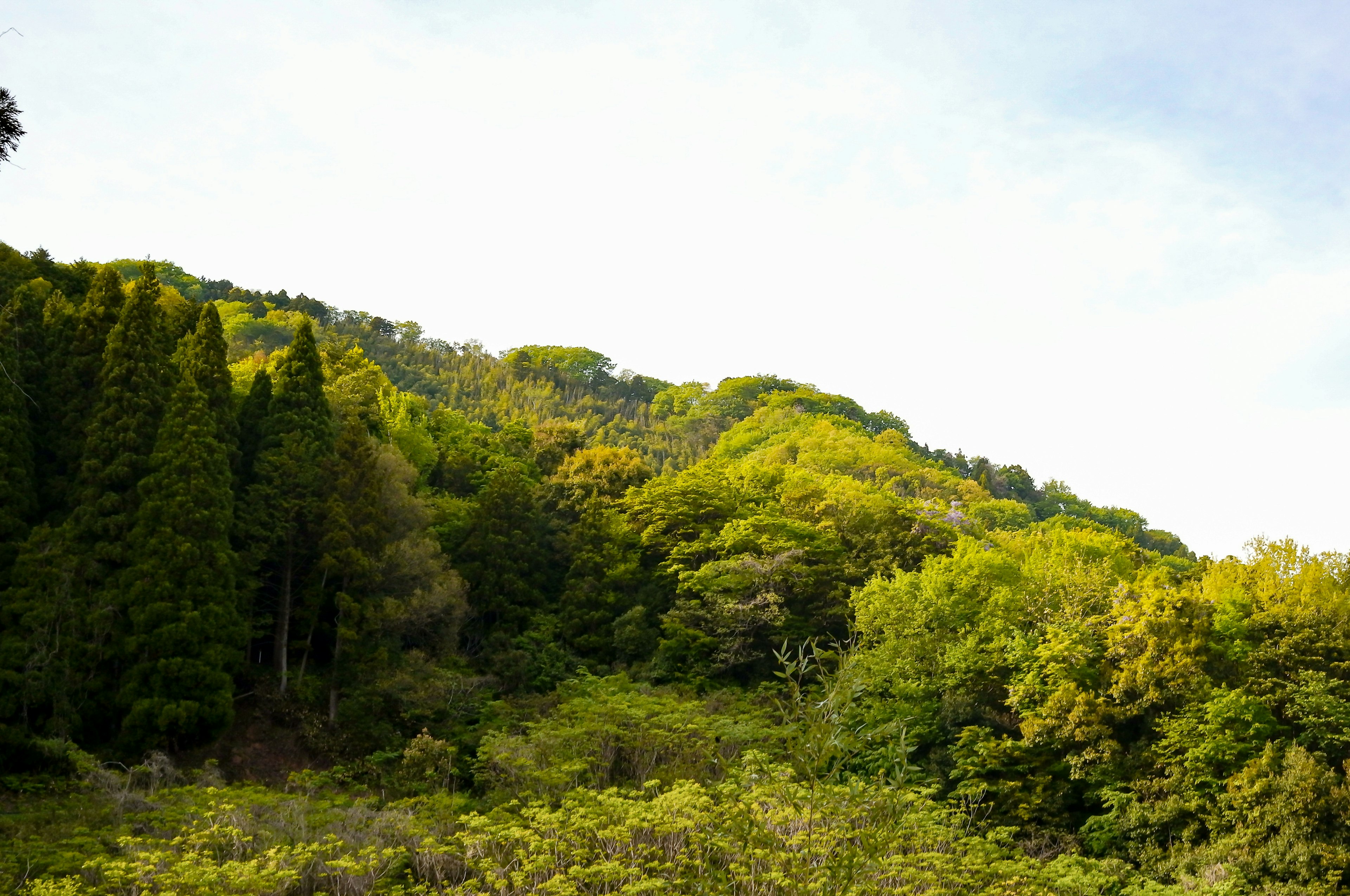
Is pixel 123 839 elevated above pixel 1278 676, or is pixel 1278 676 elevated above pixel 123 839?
pixel 1278 676

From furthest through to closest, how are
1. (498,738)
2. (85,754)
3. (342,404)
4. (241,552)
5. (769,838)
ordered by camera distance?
(342,404), (241,552), (498,738), (85,754), (769,838)

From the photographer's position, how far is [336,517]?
68.2 feet

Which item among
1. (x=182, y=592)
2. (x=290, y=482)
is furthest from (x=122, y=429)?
(x=182, y=592)

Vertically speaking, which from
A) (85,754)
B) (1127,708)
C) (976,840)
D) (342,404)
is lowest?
(85,754)

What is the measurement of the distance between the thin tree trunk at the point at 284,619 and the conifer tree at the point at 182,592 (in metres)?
1.62

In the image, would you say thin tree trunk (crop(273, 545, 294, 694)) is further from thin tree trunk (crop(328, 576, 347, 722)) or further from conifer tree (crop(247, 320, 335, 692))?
thin tree trunk (crop(328, 576, 347, 722))

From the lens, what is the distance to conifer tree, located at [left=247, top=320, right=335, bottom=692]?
20.5 metres

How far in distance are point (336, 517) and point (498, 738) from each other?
656 centimetres

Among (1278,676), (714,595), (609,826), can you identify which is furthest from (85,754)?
(1278,676)

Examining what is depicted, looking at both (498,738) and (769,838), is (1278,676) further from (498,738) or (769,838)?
(769,838)

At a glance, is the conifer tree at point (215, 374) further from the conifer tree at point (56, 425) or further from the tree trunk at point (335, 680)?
the tree trunk at point (335, 680)

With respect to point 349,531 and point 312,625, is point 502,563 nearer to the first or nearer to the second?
point 349,531

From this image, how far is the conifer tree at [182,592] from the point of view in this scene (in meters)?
17.4

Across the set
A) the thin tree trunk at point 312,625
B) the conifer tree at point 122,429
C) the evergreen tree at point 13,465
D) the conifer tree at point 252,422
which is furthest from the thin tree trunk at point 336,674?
the evergreen tree at point 13,465
